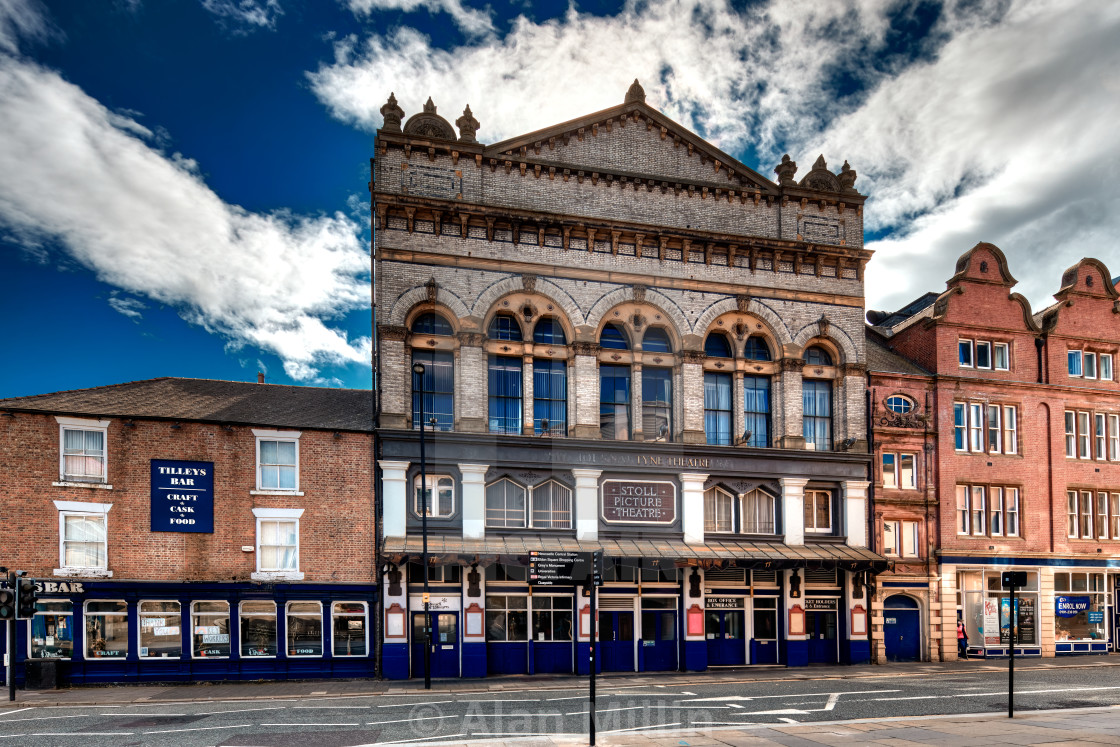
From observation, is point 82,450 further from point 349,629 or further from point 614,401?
point 614,401

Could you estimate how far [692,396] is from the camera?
28.5m

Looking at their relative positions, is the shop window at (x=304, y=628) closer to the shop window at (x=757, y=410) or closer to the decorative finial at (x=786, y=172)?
the shop window at (x=757, y=410)

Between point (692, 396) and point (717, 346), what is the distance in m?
2.49

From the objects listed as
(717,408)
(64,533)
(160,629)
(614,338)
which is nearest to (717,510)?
(717,408)

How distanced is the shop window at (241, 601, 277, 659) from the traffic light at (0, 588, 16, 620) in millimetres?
5857

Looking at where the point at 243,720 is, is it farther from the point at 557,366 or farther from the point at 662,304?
the point at 662,304

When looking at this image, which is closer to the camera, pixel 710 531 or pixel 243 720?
pixel 243 720

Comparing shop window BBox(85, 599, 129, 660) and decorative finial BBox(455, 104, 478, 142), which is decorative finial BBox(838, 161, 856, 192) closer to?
decorative finial BBox(455, 104, 478, 142)

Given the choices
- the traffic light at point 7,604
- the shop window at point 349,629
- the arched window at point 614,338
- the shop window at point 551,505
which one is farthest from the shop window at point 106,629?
the arched window at point 614,338

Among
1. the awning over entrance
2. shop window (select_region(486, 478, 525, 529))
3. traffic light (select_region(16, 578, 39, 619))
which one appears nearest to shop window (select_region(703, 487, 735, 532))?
the awning over entrance

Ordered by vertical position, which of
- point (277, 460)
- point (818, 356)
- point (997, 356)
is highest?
point (997, 356)

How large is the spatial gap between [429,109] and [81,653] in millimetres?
20026

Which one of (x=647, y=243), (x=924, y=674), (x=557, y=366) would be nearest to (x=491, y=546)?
(x=557, y=366)

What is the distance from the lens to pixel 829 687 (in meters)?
22.8
